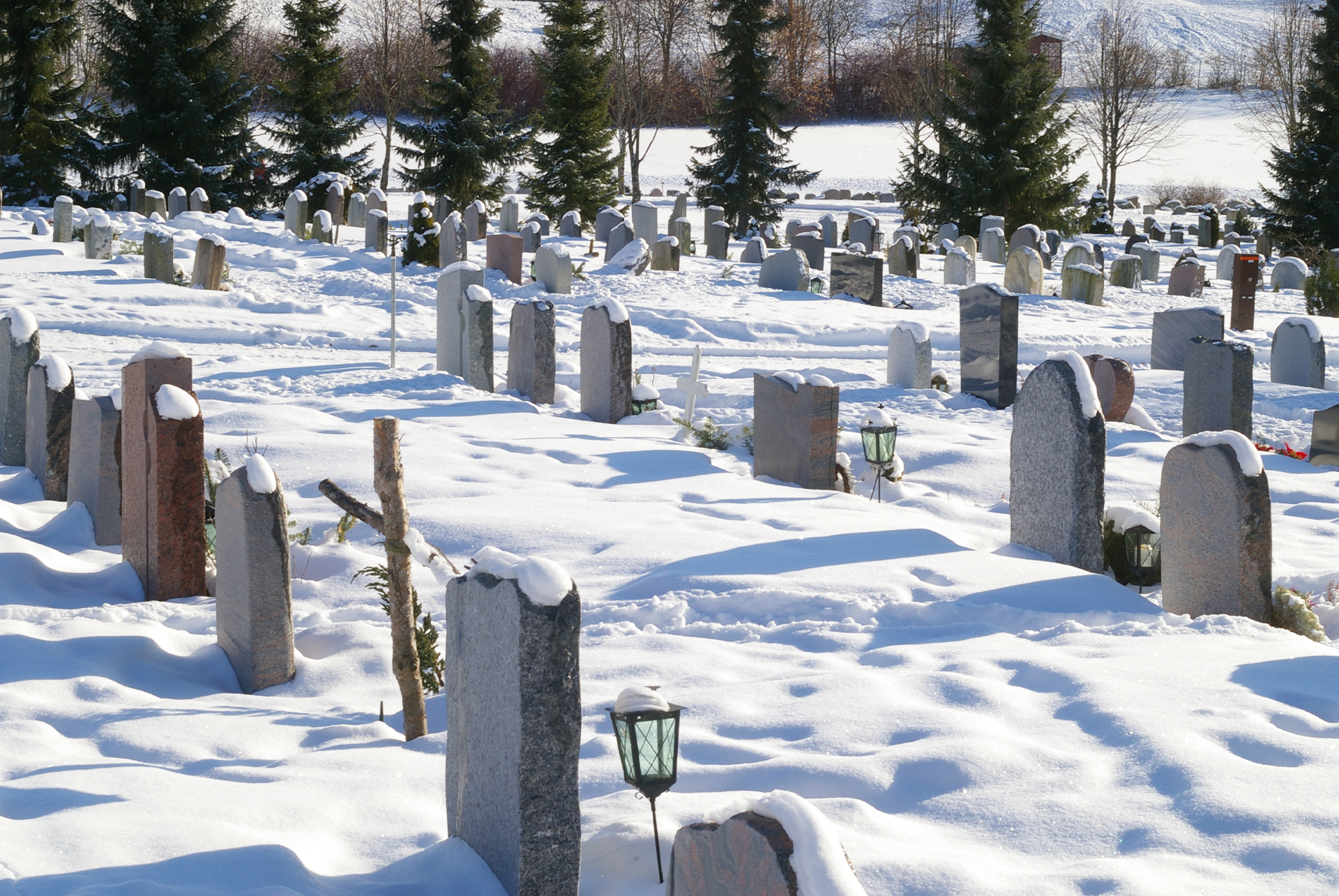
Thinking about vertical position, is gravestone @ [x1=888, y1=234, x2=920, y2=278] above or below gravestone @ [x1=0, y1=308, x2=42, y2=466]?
above

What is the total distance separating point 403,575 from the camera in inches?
167

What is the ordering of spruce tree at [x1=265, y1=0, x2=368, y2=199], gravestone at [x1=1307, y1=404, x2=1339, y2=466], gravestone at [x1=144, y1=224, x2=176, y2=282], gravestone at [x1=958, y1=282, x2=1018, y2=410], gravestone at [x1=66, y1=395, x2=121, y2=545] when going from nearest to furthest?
gravestone at [x1=66, y1=395, x2=121, y2=545], gravestone at [x1=1307, y1=404, x2=1339, y2=466], gravestone at [x1=958, y1=282, x2=1018, y2=410], gravestone at [x1=144, y1=224, x2=176, y2=282], spruce tree at [x1=265, y1=0, x2=368, y2=199]

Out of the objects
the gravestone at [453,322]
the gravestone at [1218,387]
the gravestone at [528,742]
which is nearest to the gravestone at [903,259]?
the gravestone at [1218,387]

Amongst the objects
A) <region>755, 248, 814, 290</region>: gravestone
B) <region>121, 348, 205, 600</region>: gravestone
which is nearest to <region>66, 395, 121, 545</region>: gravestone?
<region>121, 348, 205, 600</region>: gravestone

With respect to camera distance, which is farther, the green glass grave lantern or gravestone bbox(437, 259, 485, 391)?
gravestone bbox(437, 259, 485, 391)

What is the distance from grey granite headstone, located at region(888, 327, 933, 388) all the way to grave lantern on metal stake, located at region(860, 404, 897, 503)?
11.8 ft

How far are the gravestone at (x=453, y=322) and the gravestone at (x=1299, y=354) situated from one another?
8.35 m

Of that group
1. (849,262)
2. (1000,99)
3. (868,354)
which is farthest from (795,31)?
(868,354)

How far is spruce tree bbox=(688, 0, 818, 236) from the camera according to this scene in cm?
2964

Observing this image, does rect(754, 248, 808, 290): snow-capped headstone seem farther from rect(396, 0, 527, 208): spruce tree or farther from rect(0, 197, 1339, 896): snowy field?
rect(396, 0, 527, 208): spruce tree

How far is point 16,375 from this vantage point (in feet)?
25.0

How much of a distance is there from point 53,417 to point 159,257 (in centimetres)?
928

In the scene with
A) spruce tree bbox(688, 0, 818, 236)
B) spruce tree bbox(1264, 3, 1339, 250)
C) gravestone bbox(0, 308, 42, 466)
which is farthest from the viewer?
spruce tree bbox(688, 0, 818, 236)

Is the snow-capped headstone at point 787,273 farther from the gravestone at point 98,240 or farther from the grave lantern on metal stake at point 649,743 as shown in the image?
the grave lantern on metal stake at point 649,743
